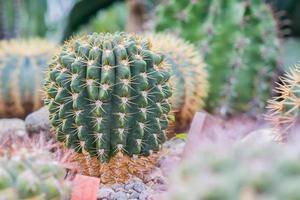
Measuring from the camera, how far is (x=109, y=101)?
189cm

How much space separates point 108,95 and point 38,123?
23.8 inches

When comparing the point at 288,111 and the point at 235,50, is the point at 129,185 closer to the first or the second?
the point at 288,111

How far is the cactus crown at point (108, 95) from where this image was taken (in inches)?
73.7

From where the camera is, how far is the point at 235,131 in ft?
8.17

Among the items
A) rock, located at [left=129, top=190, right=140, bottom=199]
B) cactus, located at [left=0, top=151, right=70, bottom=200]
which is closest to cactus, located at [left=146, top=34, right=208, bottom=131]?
rock, located at [left=129, top=190, right=140, bottom=199]

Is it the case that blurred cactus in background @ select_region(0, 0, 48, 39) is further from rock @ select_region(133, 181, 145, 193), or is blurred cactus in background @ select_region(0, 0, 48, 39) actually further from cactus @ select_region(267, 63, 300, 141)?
cactus @ select_region(267, 63, 300, 141)

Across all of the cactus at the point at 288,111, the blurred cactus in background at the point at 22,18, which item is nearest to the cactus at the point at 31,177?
the cactus at the point at 288,111

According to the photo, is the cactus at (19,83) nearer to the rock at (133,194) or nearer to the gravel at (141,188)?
the gravel at (141,188)

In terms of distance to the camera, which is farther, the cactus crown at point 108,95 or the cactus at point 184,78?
the cactus at point 184,78

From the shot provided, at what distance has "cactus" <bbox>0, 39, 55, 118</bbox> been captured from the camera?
9.32 feet

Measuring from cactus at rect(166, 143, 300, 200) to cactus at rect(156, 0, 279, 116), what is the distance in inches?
78.1

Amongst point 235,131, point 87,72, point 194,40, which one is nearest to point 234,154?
point 87,72

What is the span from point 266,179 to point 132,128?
97cm

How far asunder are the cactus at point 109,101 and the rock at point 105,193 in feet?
0.34
